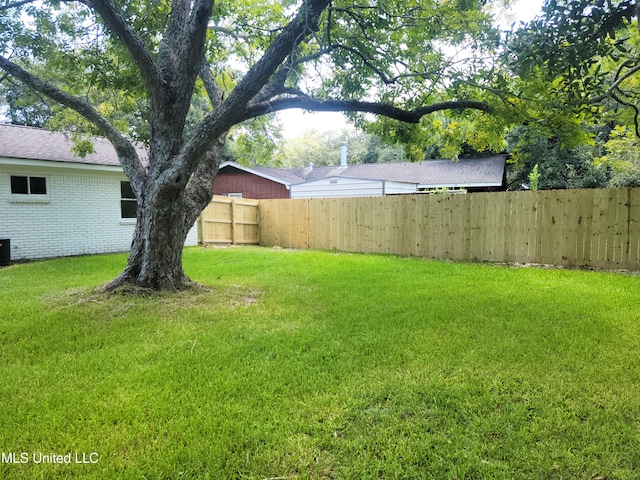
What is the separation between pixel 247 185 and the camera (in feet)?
65.1

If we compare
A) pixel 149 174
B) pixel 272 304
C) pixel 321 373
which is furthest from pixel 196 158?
pixel 321 373

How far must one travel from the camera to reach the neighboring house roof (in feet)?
54.1

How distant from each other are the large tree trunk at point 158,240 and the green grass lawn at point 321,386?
392mm

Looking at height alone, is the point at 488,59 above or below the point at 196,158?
above

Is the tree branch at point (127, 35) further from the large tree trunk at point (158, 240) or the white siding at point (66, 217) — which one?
the white siding at point (66, 217)

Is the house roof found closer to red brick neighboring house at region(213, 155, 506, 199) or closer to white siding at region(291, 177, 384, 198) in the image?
red brick neighboring house at region(213, 155, 506, 199)

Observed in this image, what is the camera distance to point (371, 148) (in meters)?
35.0

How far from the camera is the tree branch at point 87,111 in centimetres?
524

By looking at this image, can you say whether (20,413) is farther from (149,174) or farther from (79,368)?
(149,174)

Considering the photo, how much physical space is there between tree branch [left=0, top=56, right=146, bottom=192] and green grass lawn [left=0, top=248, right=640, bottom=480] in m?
1.85

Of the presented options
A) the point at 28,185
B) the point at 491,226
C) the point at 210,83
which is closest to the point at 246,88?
the point at 210,83

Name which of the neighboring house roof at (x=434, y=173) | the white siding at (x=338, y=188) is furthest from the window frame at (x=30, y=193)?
the neighboring house roof at (x=434, y=173)

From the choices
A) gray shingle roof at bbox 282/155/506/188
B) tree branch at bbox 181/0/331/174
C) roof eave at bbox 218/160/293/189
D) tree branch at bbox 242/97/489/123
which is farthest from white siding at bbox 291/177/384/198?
tree branch at bbox 181/0/331/174

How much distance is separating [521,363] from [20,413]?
3.60 meters
